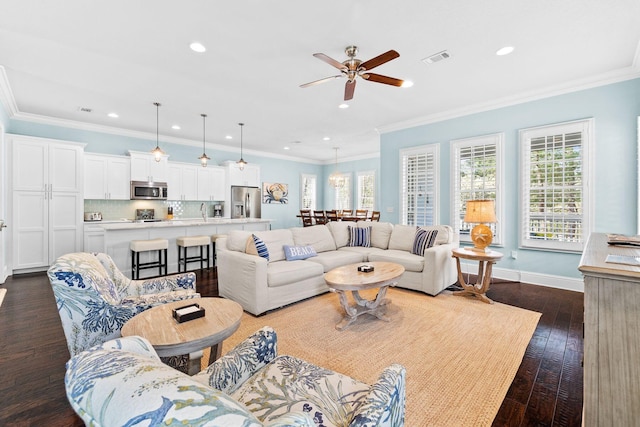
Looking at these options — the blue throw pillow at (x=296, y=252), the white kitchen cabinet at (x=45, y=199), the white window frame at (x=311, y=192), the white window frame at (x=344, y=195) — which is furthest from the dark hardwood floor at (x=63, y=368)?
the white window frame at (x=311, y=192)

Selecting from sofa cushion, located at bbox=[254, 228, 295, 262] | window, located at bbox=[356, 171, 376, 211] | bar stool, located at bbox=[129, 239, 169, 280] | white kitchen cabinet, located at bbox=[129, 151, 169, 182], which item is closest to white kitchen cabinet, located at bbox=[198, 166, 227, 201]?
white kitchen cabinet, located at bbox=[129, 151, 169, 182]

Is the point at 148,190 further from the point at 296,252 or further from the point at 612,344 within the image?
the point at 612,344

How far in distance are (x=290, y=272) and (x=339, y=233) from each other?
1819mm

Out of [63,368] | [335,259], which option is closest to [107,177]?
[63,368]

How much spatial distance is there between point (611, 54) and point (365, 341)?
425 centimetres

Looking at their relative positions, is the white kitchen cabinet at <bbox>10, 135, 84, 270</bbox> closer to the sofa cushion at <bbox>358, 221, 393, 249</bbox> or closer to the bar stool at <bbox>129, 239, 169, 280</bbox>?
the bar stool at <bbox>129, 239, 169, 280</bbox>

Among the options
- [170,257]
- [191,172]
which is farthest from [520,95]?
[191,172]

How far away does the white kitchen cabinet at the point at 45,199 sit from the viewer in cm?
492

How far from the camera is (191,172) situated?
7133mm

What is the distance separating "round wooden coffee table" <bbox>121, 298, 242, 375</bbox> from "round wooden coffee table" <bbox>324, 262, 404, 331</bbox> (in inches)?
46.4

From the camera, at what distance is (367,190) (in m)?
9.72

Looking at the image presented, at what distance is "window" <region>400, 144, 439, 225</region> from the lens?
18.1ft

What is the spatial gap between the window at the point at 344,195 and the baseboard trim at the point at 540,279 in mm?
5709

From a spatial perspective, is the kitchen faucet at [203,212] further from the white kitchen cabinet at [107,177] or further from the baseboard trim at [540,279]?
the baseboard trim at [540,279]
